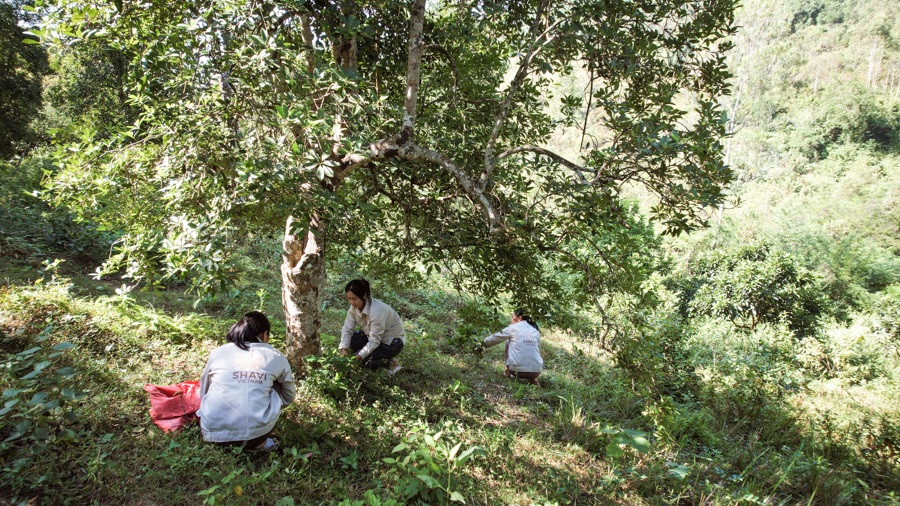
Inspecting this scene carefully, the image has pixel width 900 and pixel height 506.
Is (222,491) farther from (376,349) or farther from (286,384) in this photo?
(376,349)

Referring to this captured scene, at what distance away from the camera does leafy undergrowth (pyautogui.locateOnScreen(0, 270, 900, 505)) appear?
268 centimetres

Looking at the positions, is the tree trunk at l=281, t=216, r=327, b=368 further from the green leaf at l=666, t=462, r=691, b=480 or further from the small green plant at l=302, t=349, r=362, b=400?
the green leaf at l=666, t=462, r=691, b=480

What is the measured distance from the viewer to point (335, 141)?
2.94m

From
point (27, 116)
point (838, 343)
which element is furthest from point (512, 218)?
point (27, 116)

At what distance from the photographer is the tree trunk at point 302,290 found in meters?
4.12

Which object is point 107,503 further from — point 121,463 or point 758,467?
point 758,467

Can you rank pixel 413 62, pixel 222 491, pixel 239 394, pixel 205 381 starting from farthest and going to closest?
pixel 413 62, pixel 205 381, pixel 239 394, pixel 222 491

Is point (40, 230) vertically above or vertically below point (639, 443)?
above

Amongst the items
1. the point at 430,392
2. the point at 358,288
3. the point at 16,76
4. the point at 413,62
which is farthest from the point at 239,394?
the point at 16,76

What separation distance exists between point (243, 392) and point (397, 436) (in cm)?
141

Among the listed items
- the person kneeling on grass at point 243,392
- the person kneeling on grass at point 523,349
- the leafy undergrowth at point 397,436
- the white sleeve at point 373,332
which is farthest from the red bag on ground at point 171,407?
the person kneeling on grass at point 523,349

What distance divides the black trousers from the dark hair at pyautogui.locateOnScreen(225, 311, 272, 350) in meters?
1.58

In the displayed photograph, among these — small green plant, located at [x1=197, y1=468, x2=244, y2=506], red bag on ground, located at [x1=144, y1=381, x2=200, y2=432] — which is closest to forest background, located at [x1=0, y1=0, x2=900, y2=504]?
small green plant, located at [x1=197, y1=468, x2=244, y2=506]

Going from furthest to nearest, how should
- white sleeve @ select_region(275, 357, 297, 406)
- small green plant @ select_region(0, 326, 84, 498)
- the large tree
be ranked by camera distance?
white sleeve @ select_region(275, 357, 297, 406), the large tree, small green plant @ select_region(0, 326, 84, 498)
